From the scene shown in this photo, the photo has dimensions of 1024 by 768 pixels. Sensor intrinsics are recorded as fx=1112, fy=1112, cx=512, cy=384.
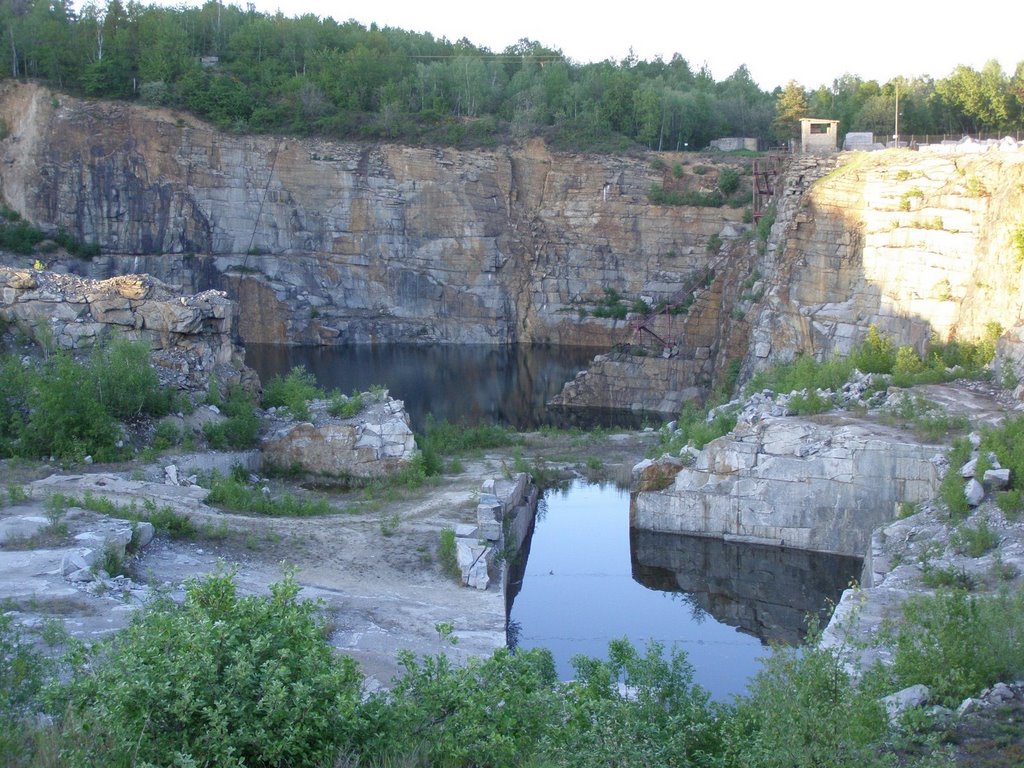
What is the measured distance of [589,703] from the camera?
945cm

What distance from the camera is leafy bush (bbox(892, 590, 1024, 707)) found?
1096cm

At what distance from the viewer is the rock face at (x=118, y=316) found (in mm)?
26062

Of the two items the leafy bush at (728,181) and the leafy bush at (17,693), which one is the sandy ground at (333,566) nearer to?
the leafy bush at (17,693)

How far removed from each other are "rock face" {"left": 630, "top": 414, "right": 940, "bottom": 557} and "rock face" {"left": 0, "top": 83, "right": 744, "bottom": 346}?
31683 mm

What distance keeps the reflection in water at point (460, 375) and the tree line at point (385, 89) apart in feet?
37.3

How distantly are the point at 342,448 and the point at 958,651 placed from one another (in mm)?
16618

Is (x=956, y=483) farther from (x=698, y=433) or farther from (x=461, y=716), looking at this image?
(x=461, y=716)

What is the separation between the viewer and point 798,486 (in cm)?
2342

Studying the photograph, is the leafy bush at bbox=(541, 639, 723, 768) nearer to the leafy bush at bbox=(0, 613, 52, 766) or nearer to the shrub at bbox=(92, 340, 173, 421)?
the leafy bush at bbox=(0, 613, 52, 766)

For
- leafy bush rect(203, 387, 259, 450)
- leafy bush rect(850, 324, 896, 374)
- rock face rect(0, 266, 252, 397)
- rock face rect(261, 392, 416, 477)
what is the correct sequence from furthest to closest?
leafy bush rect(850, 324, 896, 374) < rock face rect(0, 266, 252, 397) < rock face rect(261, 392, 416, 477) < leafy bush rect(203, 387, 259, 450)

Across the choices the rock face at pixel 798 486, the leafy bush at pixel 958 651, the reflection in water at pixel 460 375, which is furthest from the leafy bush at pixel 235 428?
the leafy bush at pixel 958 651

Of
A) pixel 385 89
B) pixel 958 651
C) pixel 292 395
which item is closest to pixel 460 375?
pixel 385 89

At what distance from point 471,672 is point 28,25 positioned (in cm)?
6186

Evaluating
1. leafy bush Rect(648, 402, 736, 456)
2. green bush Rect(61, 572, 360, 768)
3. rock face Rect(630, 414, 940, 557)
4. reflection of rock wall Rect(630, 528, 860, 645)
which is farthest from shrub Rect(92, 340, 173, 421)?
green bush Rect(61, 572, 360, 768)
